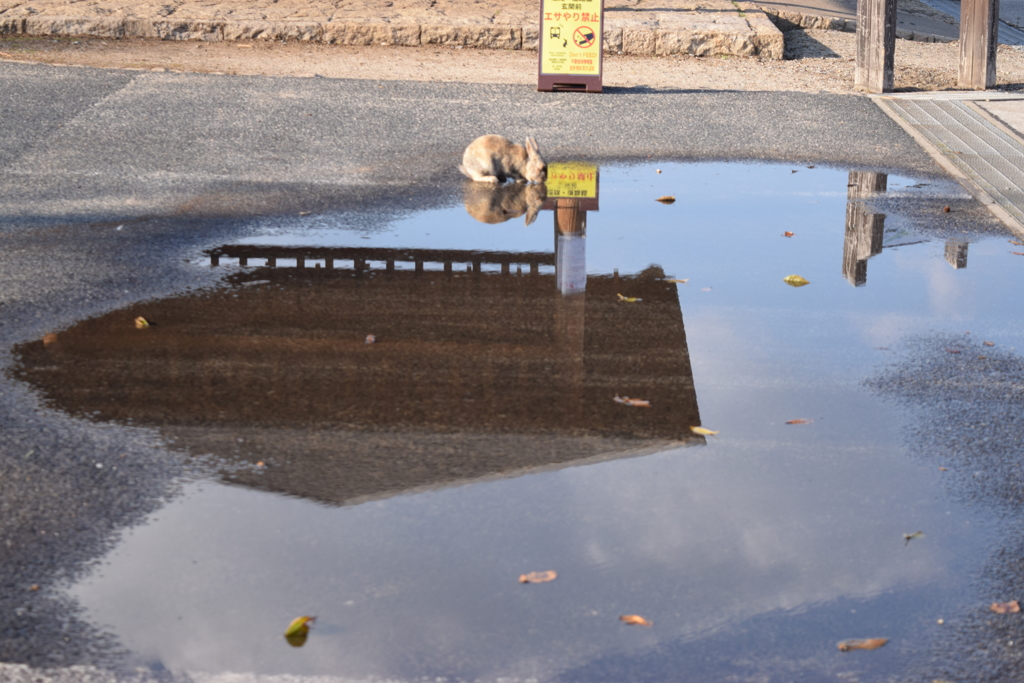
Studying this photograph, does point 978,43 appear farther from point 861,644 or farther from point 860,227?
point 861,644

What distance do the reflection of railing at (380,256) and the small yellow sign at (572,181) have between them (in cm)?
161

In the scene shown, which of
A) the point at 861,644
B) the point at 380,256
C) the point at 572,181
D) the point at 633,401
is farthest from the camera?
the point at 572,181

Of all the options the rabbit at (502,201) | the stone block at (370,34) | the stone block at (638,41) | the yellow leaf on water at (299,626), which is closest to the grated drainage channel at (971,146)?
the rabbit at (502,201)

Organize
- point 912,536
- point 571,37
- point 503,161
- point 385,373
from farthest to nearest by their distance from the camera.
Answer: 1. point 571,37
2. point 503,161
3. point 385,373
4. point 912,536

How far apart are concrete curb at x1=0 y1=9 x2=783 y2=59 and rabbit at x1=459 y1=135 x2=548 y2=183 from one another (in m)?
7.18

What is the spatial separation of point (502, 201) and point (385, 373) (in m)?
3.33

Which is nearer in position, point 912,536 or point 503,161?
point 912,536

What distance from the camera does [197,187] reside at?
7.83 m

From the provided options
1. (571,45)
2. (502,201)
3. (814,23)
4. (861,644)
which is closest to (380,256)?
(502,201)

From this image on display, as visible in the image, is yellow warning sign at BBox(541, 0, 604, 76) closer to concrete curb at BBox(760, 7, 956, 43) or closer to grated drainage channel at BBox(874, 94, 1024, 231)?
grated drainage channel at BBox(874, 94, 1024, 231)

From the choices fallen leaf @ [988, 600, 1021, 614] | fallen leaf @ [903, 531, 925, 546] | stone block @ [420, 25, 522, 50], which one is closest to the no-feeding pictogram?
stone block @ [420, 25, 522, 50]

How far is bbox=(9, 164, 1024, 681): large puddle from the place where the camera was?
2979 mm

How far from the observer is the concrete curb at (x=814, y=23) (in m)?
16.8

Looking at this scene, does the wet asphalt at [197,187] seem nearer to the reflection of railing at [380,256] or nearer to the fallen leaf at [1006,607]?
the fallen leaf at [1006,607]
